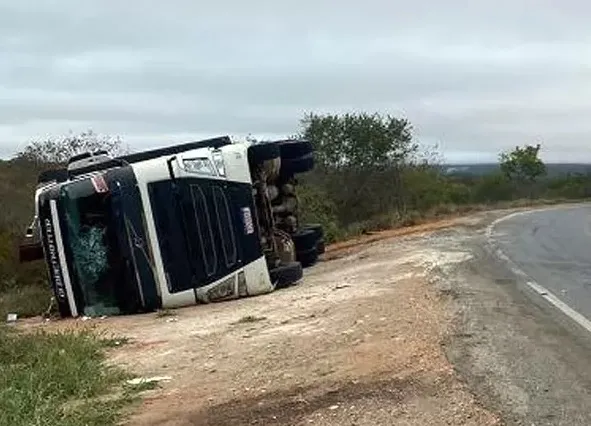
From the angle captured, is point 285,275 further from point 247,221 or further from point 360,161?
point 360,161

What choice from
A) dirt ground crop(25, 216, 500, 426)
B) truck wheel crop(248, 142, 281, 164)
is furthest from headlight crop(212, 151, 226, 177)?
dirt ground crop(25, 216, 500, 426)

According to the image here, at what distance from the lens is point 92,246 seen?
12.7 meters

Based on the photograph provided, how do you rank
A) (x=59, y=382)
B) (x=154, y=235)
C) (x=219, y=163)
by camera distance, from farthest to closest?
(x=219, y=163), (x=154, y=235), (x=59, y=382)

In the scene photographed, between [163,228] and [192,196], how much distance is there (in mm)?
627

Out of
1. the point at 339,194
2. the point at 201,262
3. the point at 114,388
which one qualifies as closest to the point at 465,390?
the point at 114,388

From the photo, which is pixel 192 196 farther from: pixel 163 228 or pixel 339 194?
pixel 339 194

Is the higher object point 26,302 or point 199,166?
point 199,166

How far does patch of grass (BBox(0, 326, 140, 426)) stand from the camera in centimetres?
639

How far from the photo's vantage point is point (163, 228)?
12.7 metres

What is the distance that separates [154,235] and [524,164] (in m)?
64.6

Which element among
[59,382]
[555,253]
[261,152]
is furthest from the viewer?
[555,253]

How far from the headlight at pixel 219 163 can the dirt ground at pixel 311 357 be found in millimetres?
1914

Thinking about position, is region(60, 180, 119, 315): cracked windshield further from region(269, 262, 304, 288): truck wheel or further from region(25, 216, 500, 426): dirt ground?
region(269, 262, 304, 288): truck wheel

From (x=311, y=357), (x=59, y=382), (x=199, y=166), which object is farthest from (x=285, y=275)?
(x=59, y=382)
